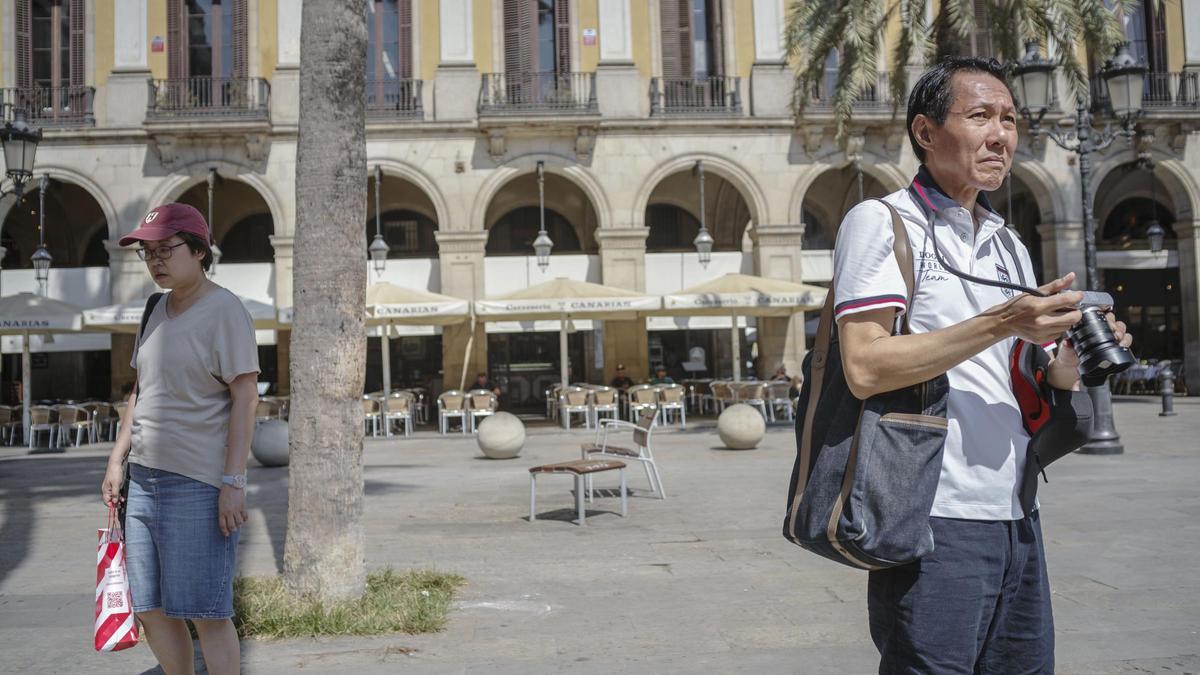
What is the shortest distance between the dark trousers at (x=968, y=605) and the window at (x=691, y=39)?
69.5 feet

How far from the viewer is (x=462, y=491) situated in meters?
10.5

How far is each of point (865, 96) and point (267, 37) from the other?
13244 mm

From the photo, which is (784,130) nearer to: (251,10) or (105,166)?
(251,10)

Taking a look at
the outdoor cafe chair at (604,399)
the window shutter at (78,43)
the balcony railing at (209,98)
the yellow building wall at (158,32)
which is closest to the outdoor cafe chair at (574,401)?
the outdoor cafe chair at (604,399)

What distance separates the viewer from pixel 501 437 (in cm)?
1342

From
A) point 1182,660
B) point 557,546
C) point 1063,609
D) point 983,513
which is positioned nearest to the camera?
point 983,513

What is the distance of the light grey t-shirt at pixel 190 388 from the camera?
3.39 m

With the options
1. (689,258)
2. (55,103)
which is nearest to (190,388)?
(689,258)

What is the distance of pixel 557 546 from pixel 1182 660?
4177 mm

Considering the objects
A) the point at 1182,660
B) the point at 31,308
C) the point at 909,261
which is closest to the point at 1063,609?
the point at 1182,660

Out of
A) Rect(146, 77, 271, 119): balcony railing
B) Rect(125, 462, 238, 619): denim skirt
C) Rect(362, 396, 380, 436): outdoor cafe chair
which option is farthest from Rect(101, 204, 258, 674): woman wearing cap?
Rect(146, 77, 271, 119): balcony railing

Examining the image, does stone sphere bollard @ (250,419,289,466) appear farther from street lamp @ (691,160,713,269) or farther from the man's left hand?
the man's left hand

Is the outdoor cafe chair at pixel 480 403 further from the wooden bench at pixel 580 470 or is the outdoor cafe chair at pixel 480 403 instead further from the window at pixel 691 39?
the wooden bench at pixel 580 470

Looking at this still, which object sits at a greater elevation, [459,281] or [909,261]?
[459,281]
